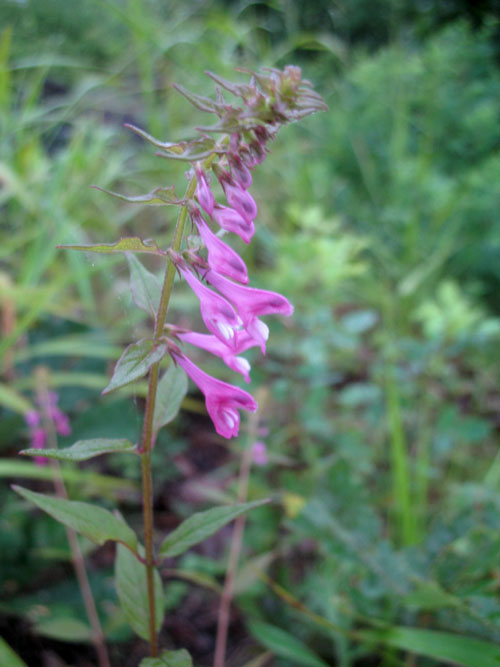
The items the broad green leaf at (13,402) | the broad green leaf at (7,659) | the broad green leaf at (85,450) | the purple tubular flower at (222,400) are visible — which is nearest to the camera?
the broad green leaf at (85,450)

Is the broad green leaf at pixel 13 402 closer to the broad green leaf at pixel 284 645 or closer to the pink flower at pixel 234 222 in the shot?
the broad green leaf at pixel 284 645

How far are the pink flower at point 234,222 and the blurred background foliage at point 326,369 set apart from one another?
0.32 metres

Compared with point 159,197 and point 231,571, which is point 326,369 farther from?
point 159,197

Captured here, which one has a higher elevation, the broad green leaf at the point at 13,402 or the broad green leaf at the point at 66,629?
the broad green leaf at the point at 13,402

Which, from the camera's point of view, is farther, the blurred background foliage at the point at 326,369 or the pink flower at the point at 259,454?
the pink flower at the point at 259,454

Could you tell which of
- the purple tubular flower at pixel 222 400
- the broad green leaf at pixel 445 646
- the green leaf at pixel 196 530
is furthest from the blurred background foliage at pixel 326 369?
the green leaf at pixel 196 530

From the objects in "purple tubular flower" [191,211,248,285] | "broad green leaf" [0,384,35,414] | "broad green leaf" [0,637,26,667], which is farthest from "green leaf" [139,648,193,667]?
"broad green leaf" [0,384,35,414]

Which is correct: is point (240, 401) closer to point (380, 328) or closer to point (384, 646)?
point (384, 646)

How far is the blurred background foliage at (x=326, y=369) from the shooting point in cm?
113

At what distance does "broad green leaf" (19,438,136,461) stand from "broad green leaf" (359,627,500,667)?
0.67 metres

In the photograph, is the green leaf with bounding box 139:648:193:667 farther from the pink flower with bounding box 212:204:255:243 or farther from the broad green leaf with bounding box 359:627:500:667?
the pink flower with bounding box 212:204:255:243

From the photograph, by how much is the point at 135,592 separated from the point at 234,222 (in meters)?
0.63

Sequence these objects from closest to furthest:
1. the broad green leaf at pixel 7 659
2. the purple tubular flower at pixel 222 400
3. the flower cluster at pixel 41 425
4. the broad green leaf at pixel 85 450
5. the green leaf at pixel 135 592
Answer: the broad green leaf at pixel 85 450 < the purple tubular flower at pixel 222 400 < the green leaf at pixel 135 592 < the broad green leaf at pixel 7 659 < the flower cluster at pixel 41 425

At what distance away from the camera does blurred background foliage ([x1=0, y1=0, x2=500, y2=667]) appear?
44.6 inches
